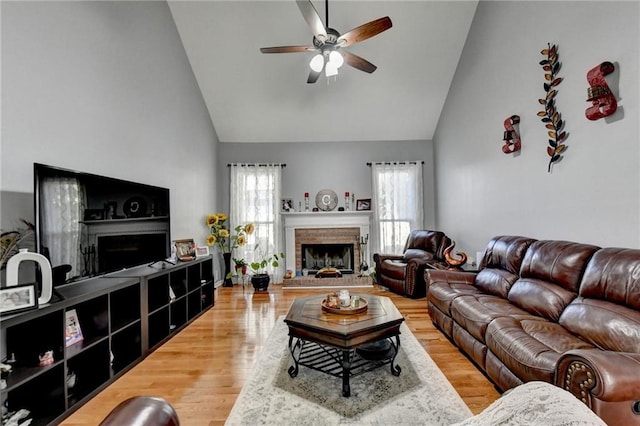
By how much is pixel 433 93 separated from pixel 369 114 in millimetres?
1152

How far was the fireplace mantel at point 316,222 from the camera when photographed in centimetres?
593

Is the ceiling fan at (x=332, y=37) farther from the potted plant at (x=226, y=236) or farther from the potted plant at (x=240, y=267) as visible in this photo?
the potted plant at (x=240, y=267)

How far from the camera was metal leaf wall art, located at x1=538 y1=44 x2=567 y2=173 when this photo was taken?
2.85m

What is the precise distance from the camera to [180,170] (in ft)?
14.7

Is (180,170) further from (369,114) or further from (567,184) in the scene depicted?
(567,184)

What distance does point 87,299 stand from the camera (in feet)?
7.00

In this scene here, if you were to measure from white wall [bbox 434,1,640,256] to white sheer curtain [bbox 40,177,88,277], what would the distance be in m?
3.99

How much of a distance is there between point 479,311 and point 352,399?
122cm

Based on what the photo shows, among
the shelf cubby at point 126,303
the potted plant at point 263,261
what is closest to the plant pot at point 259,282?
the potted plant at point 263,261

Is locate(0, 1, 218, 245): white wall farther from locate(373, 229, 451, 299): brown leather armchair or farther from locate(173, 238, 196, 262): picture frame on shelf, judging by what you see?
locate(373, 229, 451, 299): brown leather armchair

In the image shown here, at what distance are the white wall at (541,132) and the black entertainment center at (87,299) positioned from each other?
12.7ft

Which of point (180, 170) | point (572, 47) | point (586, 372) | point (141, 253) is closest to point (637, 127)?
point (572, 47)

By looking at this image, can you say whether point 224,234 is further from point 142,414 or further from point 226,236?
point 142,414

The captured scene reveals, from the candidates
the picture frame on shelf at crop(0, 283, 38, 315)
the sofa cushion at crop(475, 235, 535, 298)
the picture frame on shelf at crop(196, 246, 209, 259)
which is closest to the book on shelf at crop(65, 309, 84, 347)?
the picture frame on shelf at crop(0, 283, 38, 315)
